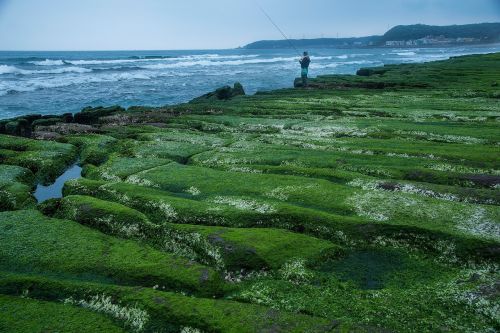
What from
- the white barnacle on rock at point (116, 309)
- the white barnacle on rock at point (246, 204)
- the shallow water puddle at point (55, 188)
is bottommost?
the shallow water puddle at point (55, 188)

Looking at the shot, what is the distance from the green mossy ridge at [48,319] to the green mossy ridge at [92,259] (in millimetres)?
1593

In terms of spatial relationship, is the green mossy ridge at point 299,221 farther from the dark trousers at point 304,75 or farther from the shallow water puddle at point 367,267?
the dark trousers at point 304,75

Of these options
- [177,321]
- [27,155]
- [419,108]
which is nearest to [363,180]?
[177,321]

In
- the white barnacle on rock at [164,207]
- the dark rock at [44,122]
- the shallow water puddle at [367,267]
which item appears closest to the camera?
the shallow water puddle at [367,267]

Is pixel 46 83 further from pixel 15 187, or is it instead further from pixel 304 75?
pixel 15 187

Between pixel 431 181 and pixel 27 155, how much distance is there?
2374 cm

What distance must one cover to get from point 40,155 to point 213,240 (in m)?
17.3

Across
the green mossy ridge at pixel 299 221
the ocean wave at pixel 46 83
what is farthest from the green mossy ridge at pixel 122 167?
the ocean wave at pixel 46 83

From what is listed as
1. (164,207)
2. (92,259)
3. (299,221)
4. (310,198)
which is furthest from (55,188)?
(299,221)

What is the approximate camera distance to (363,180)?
19000mm

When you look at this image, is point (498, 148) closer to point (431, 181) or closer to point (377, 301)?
point (431, 181)

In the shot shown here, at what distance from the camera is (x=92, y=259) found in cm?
1250

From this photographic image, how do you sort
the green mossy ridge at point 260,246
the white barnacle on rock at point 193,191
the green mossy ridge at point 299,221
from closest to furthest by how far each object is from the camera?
the green mossy ridge at point 260,246
the green mossy ridge at point 299,221
the white barnacle on rock at point 193,191

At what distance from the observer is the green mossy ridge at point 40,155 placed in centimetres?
2389
